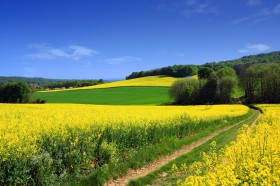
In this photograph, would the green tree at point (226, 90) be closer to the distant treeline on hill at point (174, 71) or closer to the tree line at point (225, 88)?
the tree line at point (225, 88)

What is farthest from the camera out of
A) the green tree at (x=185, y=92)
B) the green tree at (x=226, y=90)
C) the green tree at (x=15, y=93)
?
the green tree at (x=185, y=92)

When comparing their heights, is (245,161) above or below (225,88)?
below

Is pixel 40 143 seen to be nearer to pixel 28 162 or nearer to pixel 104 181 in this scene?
pixel 28 162

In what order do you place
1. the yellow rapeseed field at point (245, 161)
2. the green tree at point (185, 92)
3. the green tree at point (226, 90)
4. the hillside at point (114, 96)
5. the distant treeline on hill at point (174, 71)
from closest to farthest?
1. the yellow rapeseed field at point (245, 161)
2. the hillside at point (114, 96)
3. the green tree at point (226, 90)
4. the green tree at point (185, 92)
5. the distant treeline on hill at point (174, 71)

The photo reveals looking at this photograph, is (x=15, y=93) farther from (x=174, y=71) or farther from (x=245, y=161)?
(x=174, y=71)

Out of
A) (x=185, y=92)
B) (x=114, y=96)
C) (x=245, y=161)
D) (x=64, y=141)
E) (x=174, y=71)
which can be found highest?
(x=174, y=71)

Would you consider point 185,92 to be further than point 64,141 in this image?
Yes

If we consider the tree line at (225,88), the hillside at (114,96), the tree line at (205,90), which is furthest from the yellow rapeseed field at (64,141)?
the tree line at (225,88)

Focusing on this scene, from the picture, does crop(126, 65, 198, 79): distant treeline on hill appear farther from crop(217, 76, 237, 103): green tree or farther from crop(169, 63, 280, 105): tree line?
crop(217, 76, 237, 103): green tree

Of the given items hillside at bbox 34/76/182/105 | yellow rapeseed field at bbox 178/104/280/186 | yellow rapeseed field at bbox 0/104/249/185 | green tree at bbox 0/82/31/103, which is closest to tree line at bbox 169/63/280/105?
hillside at bbox 34/76/182/105

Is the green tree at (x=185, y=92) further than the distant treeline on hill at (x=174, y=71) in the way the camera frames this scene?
No

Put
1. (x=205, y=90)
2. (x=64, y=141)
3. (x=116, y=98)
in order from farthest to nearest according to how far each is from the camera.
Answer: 1. (x=116, y=98)
2. (x=205, y=90)
3. (x=64, y=141)

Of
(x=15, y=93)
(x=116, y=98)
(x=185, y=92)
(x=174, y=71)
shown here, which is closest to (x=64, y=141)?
(x=185, y=92)

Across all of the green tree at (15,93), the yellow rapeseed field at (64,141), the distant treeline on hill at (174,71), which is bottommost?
the yellow rapeseed field at (64,141)
